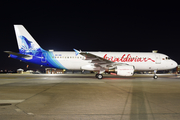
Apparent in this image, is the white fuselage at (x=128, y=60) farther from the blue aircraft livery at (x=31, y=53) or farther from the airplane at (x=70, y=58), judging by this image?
the blue aircraft livery at (x=31, y=53)

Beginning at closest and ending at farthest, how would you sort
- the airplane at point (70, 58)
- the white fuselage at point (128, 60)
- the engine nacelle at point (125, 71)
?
the engine nacelle at point (125, 71), the airplane at point (70, 58), the white fuselage at point (128, 60)

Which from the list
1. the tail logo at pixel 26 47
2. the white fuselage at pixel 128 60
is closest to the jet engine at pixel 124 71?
the white fuselage at pixel 128 60

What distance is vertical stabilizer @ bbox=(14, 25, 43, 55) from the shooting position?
21406mm

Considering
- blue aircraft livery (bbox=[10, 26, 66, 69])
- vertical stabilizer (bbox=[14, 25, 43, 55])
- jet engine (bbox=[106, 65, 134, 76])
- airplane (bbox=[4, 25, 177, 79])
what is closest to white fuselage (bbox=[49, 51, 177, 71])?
airplane (bbox=[4, 25, 177, 79])

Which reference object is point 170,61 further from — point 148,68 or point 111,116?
point 111,116

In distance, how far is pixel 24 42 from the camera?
847 inches

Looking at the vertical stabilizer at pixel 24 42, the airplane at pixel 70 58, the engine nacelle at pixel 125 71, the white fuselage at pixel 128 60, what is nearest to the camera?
the engine nacelle at pixel 125 71

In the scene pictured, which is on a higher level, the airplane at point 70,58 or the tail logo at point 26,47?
the tail logo at point 26,47

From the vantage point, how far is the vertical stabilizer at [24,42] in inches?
843

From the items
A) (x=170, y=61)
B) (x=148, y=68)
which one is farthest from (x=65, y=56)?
(x=170, y=61)

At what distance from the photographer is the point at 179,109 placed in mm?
5594

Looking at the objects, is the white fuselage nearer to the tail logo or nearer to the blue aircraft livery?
the blue aircraft livery

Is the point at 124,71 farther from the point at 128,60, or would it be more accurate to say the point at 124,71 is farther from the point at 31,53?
the point at 31,53

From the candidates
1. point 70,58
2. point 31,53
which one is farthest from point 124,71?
point 31,53
